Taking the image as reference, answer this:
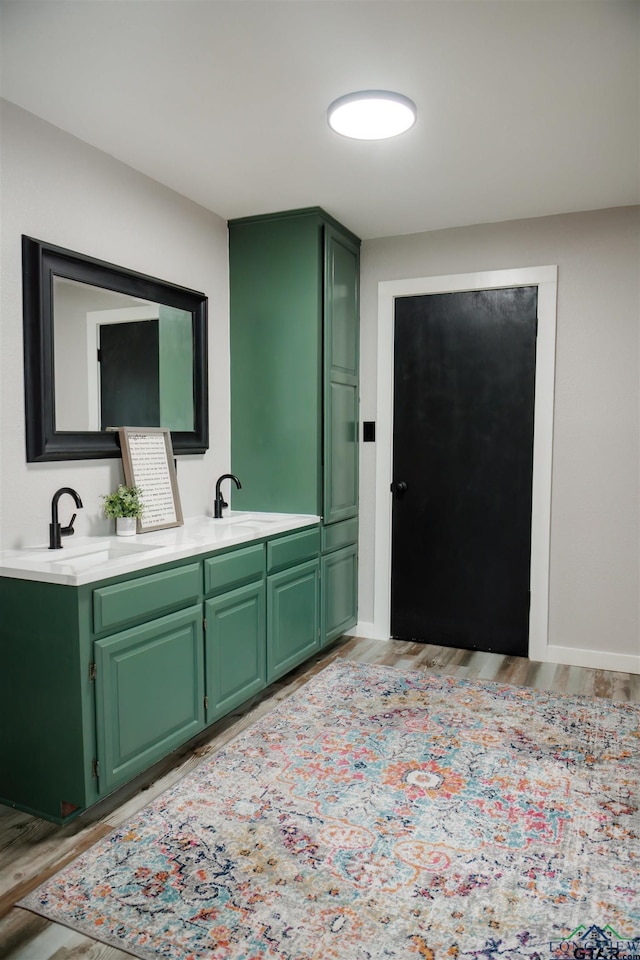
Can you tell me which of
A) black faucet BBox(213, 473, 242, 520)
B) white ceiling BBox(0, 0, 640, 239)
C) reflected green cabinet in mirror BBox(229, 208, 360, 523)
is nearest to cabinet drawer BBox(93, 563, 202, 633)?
black faucet BBox(213, 473, 242, 520)

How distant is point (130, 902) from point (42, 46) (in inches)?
98.2

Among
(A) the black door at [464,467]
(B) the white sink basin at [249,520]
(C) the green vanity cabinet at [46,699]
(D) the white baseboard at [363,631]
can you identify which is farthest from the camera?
(D) the white baseboard at [363,631]

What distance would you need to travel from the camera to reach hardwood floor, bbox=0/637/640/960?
5.55 ft

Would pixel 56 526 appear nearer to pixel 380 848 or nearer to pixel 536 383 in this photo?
pixel 380 848

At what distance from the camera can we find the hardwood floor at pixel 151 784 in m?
1.69

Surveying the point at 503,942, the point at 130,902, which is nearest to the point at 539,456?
the point at 503,942

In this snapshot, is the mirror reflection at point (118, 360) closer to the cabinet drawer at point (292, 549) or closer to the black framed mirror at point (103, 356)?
the black framed mirror at point (103, 356)

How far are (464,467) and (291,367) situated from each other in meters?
1.15

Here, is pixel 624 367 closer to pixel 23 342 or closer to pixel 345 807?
pixel 345 807

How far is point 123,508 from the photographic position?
287 cm

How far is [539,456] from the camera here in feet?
12.3

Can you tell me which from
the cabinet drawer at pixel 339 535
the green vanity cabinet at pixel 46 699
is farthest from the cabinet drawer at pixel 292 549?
the green vanity cabinet at pixel 46 699

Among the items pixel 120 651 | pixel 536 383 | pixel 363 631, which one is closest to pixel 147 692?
pixel 120 651

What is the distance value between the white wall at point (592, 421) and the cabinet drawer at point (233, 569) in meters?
1.73
